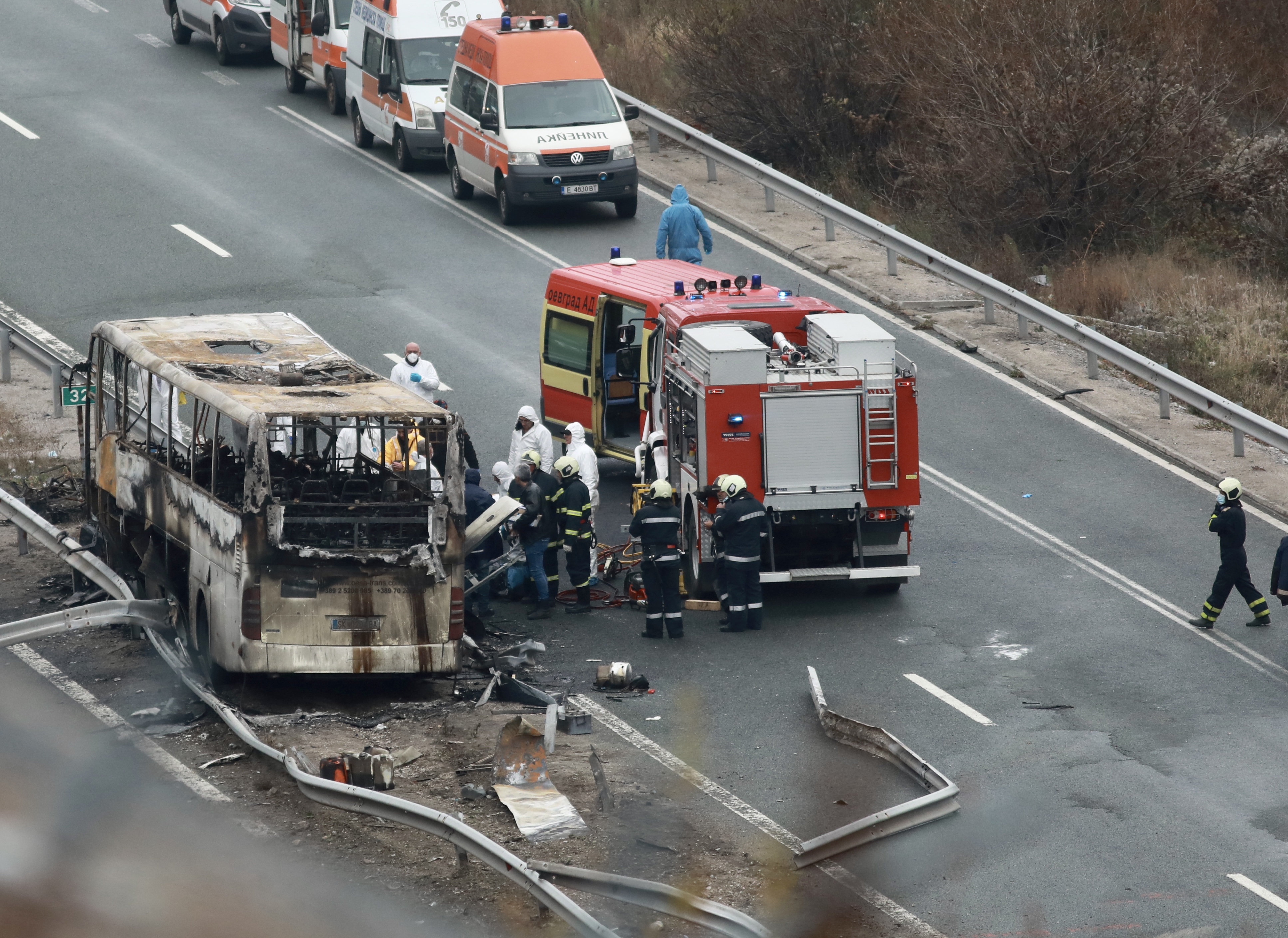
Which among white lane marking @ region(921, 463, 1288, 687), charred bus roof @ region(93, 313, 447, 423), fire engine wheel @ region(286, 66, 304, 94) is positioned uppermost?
charred bus roof @ region(93, 313, 447, 423)

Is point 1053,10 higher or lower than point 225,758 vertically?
higher

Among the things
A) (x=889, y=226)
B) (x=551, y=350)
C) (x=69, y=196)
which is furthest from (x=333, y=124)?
(x=551, y=350)

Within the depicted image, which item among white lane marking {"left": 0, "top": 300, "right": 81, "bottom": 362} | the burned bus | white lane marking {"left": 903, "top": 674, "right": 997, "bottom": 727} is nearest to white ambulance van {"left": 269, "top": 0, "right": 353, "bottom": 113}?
white lane marking {"left": 0, "top": 300, "right": 81, "bottom": 362}

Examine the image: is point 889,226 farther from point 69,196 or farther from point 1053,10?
point 69,196

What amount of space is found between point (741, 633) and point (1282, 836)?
5397 mm

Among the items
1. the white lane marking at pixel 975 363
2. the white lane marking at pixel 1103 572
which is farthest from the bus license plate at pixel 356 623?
the white lane marking at pixel 975 363

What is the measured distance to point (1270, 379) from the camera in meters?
24.2

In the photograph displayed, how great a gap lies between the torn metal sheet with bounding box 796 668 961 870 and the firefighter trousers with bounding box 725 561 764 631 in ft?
6.59

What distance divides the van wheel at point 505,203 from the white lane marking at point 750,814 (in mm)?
13073

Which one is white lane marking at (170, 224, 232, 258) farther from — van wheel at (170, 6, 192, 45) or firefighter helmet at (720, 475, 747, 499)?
firefighter helmet at (720, 475, 747, 499)

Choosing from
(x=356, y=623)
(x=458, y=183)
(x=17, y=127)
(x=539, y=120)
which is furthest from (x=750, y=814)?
(x=17, y=127)

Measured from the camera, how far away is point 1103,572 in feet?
61.6

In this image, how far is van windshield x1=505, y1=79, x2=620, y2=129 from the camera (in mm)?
27594

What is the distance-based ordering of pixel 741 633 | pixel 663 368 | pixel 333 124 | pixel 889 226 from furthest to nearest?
pixel 333 124 → pixel 889 226 → pixel 663 368 → pixel 741 633
